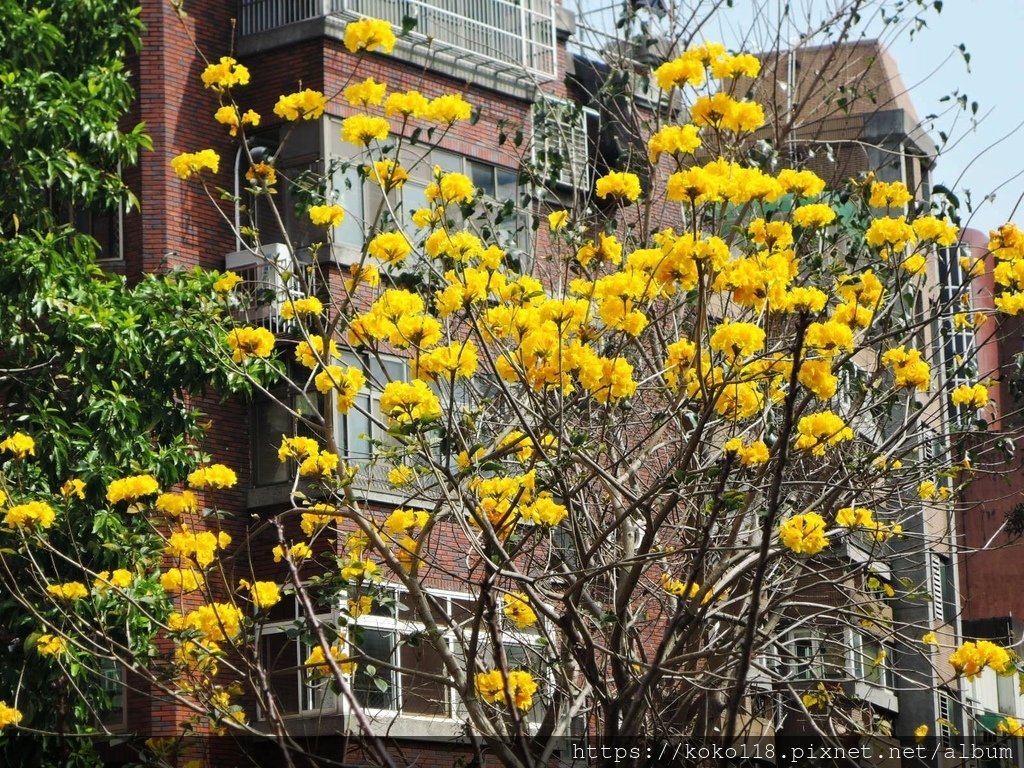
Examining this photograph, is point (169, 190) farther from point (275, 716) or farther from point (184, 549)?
point (275, 716)

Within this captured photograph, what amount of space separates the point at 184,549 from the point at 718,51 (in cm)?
381

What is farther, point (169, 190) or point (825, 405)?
point (169, 190)

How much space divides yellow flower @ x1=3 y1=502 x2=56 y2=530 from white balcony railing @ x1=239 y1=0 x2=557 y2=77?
392 inches

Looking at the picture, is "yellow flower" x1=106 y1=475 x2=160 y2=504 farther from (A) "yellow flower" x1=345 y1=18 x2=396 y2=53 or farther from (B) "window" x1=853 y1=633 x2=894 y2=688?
(B) "window" x1=853 y1=633 x2=894 y2=688

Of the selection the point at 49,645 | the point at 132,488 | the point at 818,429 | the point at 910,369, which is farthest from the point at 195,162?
the point at 910,369

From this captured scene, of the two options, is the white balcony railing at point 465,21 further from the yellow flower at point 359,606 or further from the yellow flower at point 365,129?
the yellow flower at point 365,129

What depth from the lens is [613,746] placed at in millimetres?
8445

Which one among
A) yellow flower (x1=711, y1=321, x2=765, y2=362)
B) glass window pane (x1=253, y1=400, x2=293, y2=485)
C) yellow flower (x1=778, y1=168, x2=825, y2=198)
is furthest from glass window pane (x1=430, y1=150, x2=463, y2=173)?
yellow flower (x1=711, y1=321, x2=765, y2=362)

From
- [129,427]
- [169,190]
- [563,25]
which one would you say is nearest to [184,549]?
[129,427]

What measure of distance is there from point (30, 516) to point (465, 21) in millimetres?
11286

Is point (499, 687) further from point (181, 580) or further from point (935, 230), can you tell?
point (935, 230)

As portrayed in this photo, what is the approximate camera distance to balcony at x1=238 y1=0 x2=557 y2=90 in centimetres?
1816

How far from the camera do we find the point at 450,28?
62.4 feet

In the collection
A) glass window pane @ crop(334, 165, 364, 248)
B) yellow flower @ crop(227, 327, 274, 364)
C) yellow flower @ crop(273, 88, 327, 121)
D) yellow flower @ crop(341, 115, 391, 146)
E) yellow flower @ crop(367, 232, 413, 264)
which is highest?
glass window pane @ crop(334, 165, 364, 248)
